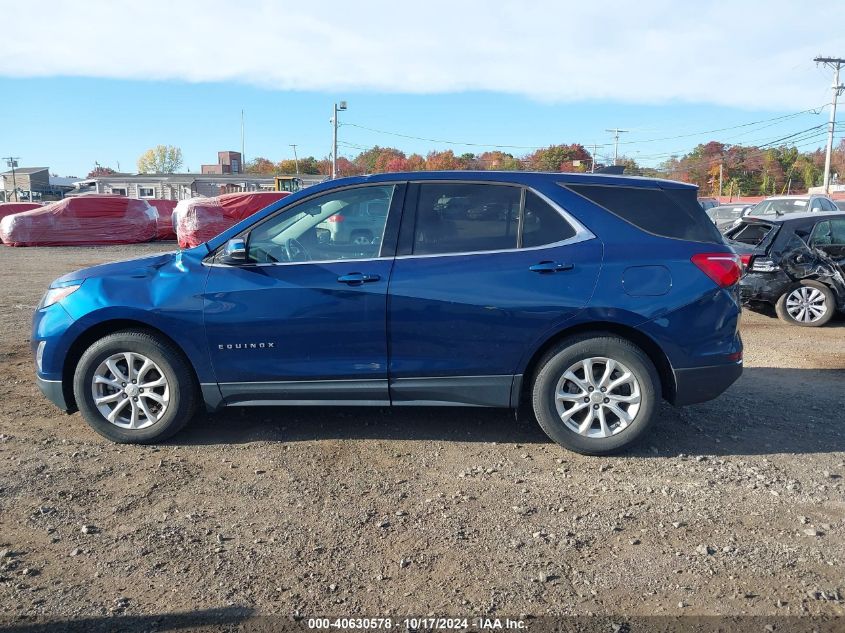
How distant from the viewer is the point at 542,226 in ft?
14.5

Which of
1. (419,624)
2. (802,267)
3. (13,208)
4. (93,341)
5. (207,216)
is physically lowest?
(419,624)

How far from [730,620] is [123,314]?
12.7ft

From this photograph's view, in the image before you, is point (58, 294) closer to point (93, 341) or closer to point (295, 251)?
point (93, 341)

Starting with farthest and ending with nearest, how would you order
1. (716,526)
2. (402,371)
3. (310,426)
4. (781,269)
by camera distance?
(781,269) < (310,426) < (402,371) < (716,526)

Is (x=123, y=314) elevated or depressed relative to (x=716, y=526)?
elevated

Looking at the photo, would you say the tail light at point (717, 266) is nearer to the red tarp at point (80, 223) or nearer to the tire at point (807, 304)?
the tire at point (807, 304)

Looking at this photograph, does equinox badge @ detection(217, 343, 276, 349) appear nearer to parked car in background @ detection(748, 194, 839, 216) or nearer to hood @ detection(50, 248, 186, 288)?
hood @ detection(50, 248, 186, 288)

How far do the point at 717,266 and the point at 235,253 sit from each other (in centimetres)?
310

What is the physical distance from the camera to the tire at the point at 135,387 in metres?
4.47

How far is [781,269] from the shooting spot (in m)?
8.95

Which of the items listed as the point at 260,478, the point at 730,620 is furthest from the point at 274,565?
the point at 730,620

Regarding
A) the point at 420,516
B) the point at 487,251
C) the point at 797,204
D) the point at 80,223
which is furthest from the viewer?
the point at 80,223

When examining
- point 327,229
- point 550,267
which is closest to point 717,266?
point 550,267

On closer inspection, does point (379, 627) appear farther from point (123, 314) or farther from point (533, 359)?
point (123, 314)
